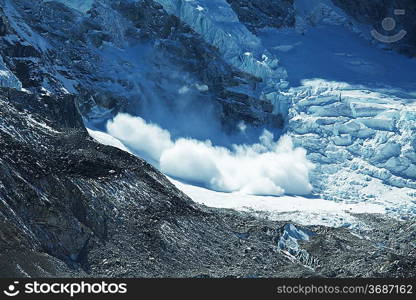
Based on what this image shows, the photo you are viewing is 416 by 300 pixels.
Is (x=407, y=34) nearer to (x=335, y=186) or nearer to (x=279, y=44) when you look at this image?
(x=279, y=44)

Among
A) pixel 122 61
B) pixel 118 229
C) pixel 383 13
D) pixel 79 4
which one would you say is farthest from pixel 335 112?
pixel 118 229

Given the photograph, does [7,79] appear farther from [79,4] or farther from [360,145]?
[360,145]

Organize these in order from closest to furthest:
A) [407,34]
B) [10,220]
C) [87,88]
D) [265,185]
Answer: [10,220] → [265,185] → [87,88] → [407,34]

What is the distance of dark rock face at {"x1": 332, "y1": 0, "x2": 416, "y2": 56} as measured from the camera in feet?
375

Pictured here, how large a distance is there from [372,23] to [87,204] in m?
65.7

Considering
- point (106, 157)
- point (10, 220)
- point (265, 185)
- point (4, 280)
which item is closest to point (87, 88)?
point (265, 185)

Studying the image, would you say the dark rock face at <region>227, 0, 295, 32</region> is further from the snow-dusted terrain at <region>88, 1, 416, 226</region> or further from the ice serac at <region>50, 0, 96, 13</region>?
the ice serac at <region>50, 0, 96, 13</region>

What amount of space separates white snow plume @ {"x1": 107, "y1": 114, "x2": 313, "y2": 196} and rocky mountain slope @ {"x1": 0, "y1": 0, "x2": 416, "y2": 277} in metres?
1.77

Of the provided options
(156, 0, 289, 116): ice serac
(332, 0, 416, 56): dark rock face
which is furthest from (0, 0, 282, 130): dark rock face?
(332, 0, 416, 56): dark rock face

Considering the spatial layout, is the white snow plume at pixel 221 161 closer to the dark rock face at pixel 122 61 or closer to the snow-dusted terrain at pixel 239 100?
the snow-dusted terrain at pixel 239 100

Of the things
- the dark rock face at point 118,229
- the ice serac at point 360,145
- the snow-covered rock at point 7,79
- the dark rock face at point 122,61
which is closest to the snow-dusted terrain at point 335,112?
the ice serac at point 360,145

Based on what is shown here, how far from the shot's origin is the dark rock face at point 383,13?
114375 millimetres

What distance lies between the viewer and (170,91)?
96.1 metres

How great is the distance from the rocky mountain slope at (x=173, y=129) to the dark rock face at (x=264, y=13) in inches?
6.4
